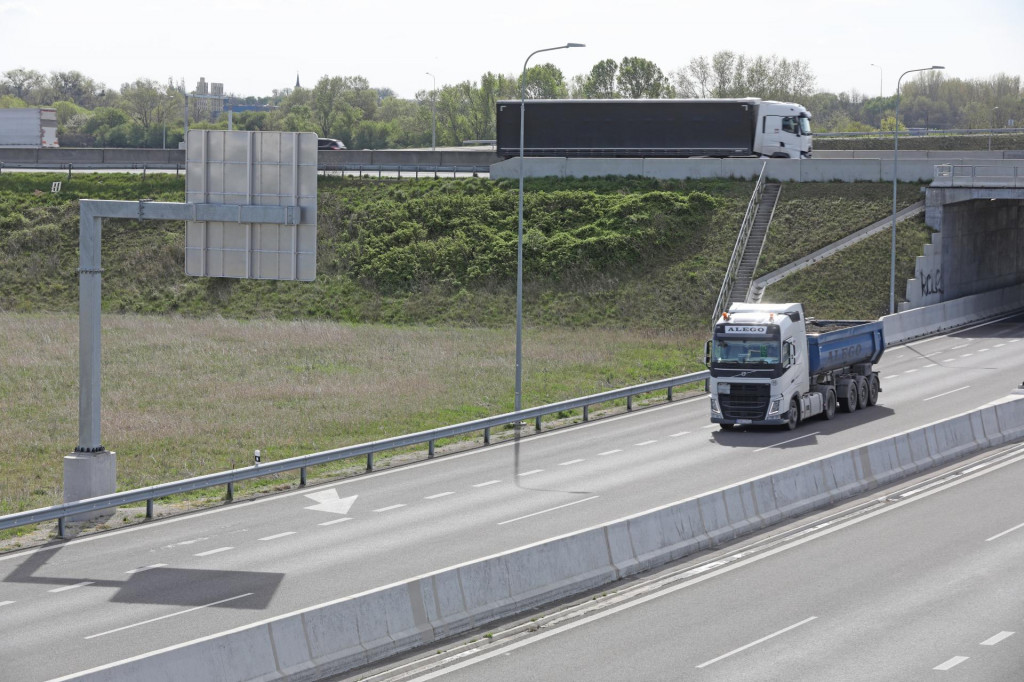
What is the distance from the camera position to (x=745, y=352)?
31.8m

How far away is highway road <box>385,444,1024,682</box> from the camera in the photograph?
48.5 feet

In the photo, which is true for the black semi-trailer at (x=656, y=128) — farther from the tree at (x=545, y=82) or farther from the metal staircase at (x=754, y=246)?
the tree at (x=545, y=82)

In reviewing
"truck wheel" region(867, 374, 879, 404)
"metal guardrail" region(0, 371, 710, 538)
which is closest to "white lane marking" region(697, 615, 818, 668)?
"metal guardrail" region(0, 371, 710, 538)

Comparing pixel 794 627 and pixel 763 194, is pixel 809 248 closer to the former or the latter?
pixel 763 194

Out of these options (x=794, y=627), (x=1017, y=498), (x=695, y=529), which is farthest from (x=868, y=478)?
(x=794, y=627)

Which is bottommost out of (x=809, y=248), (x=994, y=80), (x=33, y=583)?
(x=33, y=583)

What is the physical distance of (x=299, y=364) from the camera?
4294 cm

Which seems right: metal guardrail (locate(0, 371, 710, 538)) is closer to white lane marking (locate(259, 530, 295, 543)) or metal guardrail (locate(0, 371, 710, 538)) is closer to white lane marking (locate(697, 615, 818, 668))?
white lane marking (locate(259, 530, 295, 543))

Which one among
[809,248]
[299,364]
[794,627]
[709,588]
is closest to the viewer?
[794,627]

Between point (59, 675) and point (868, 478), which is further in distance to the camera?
point (868, 478)

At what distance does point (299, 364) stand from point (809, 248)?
25213 millimetres

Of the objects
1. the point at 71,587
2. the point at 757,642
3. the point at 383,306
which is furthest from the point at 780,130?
the point at 71,587

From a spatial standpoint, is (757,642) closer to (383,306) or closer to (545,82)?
(383,306)

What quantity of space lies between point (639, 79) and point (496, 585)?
10930 cm
